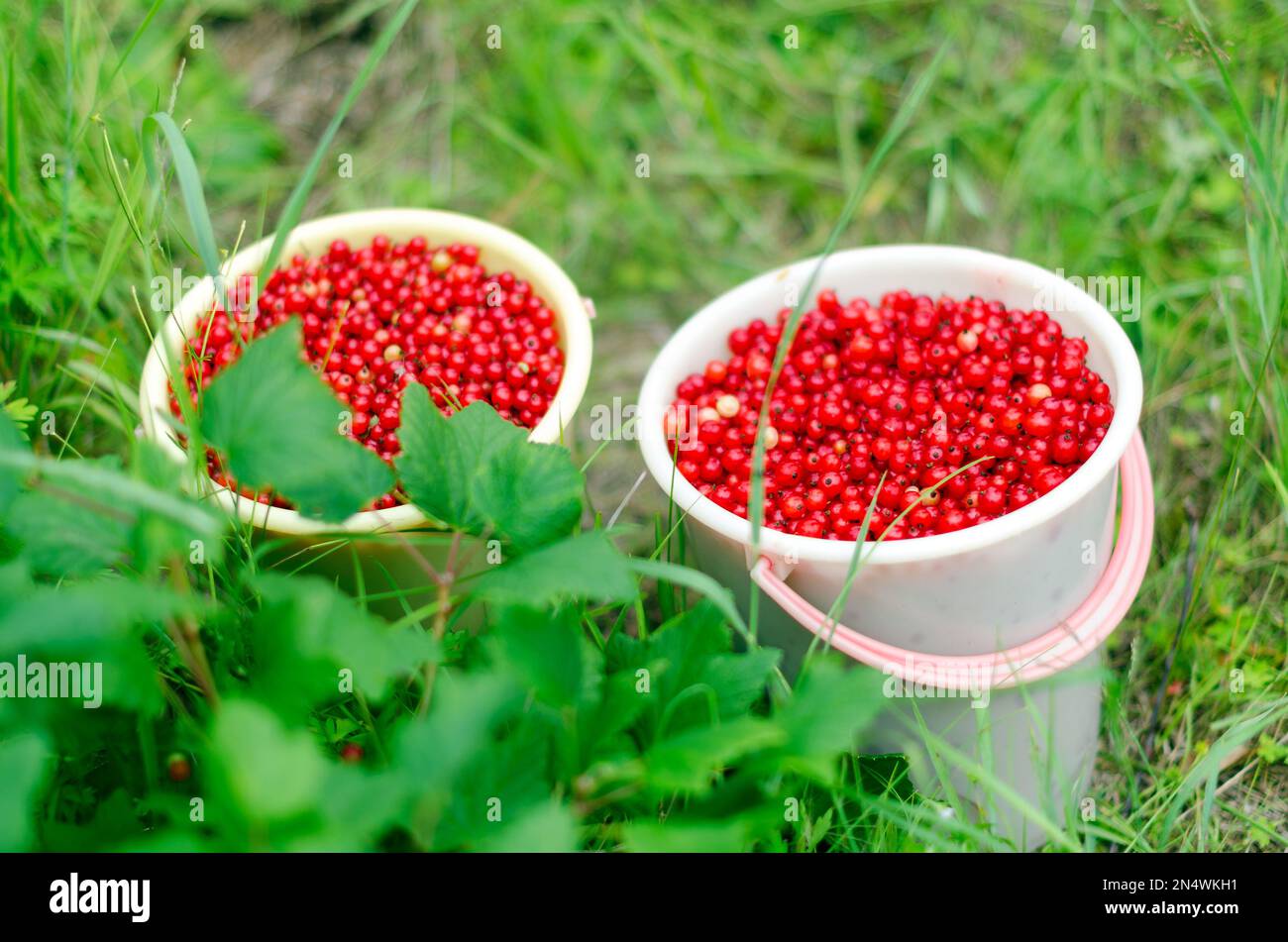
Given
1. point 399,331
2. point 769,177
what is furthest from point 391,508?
→ point 769,177

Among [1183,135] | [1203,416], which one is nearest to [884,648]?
[1203,416]

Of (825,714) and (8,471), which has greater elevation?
(8,471)

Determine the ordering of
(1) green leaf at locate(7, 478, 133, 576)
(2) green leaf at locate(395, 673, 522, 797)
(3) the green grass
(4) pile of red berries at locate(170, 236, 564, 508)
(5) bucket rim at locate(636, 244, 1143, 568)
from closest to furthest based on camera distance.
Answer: (2) green leaf at locate(395, 673, 522, 797)
(1) green leaf at locate(7, 478, 133, 576)
(5) bucket rim at locate(636, 244, 1143, 568)
(4) pile of red berries at locate(170, 236, 564, 508)
(3) the green grass

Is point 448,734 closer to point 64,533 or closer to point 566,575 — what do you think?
point 566,575

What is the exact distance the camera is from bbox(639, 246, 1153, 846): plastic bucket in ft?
5.91

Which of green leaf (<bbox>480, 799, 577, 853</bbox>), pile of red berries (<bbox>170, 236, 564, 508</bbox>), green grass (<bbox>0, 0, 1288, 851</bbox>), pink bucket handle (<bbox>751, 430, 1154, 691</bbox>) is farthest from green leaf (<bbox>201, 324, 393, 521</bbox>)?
green grass (<bbox>0, 0, 1288, 851</bbox>)

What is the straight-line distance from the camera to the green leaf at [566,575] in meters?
1.40

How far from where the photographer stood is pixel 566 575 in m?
1.43

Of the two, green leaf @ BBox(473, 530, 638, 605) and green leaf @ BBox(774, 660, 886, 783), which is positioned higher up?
green leaf @ BBox(473, 530, 638, 605)

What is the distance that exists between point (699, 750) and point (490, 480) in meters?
0.47

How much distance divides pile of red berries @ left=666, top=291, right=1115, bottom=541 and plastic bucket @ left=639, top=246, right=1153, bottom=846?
0.20 ft

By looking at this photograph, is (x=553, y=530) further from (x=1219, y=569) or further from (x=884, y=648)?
(x=1219, y=569)

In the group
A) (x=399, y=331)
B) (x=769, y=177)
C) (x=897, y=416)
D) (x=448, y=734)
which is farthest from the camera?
(x=769, y=177)

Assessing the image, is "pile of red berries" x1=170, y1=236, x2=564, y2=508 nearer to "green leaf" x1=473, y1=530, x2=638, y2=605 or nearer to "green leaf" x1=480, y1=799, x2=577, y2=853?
"green leaf" x1=473, y1=530, x2=638, y2=605
